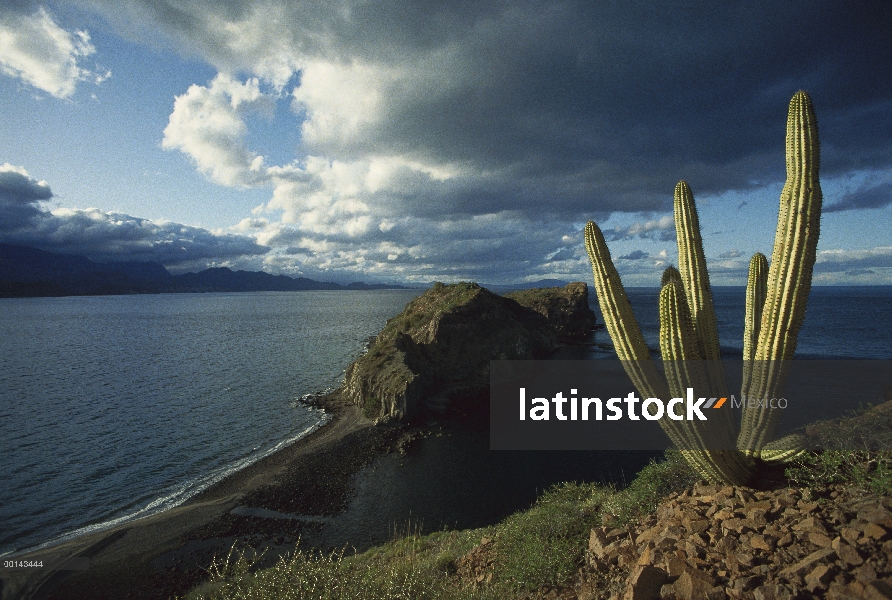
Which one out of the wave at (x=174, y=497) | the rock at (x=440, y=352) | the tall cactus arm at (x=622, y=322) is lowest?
the wave at (x=174, y=497)

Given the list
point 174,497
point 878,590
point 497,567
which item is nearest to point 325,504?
point 174,497

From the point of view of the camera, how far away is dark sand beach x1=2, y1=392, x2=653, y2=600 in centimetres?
2012

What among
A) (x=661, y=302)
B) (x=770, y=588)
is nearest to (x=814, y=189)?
(x=661, y=302)

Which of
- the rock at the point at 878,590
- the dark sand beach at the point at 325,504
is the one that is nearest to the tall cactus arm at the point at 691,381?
the rock at the point at 878,590

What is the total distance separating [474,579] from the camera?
10.9m

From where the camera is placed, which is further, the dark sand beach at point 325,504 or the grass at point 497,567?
the dark sand beach at point 325,504

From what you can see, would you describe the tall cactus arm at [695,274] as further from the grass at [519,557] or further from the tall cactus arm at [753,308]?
the grass at [519,557]

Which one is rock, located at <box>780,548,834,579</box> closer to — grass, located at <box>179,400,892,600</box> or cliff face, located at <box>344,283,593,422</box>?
grass, located at <box>179,400,892,600</box>

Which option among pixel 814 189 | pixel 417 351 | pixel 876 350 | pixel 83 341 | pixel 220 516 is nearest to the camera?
pixel 814 189

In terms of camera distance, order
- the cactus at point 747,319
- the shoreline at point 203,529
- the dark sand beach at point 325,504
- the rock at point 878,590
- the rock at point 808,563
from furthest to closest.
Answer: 1. the dark sand beach at point 325,504
2. the shoreline at point 203,529
3. the cactus at point 747,319
4. the rock at point 808,563
5. the rock at point 878,590

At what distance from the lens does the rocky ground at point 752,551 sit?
5.20 meters

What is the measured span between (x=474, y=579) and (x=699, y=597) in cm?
662

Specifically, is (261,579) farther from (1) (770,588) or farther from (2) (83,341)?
(2) (83,341)

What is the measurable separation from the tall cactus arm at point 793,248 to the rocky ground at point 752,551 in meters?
1.96
